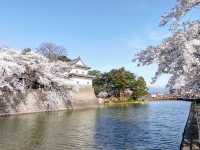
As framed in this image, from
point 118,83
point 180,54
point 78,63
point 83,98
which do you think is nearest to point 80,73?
point 78,63

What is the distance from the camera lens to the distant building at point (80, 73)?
2142 inches

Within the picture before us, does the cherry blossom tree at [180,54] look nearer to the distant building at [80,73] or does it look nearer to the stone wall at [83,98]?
the stone wall at [83,98]

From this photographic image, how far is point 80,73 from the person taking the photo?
59.0 metres

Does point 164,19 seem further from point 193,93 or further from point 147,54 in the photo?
point 193,93

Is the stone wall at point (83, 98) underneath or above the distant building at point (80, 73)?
underneath

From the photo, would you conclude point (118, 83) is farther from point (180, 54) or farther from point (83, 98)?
point (180, 54)

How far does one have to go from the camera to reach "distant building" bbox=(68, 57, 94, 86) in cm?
5441

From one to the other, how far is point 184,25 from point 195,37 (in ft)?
3.46

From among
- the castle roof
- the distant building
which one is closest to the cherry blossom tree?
the distant building

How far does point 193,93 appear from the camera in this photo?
1171 centimetres

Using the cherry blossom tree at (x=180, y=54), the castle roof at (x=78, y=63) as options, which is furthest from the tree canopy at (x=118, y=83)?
the cherry blossom tree at (x=180, y=54)

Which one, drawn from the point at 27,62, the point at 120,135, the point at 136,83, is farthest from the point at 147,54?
the point at 136,83

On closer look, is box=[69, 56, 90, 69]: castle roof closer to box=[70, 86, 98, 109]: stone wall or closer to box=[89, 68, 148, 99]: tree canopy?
box=[70, 86, 98, 109]: stone wall

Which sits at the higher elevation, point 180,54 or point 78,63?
point 78,63
